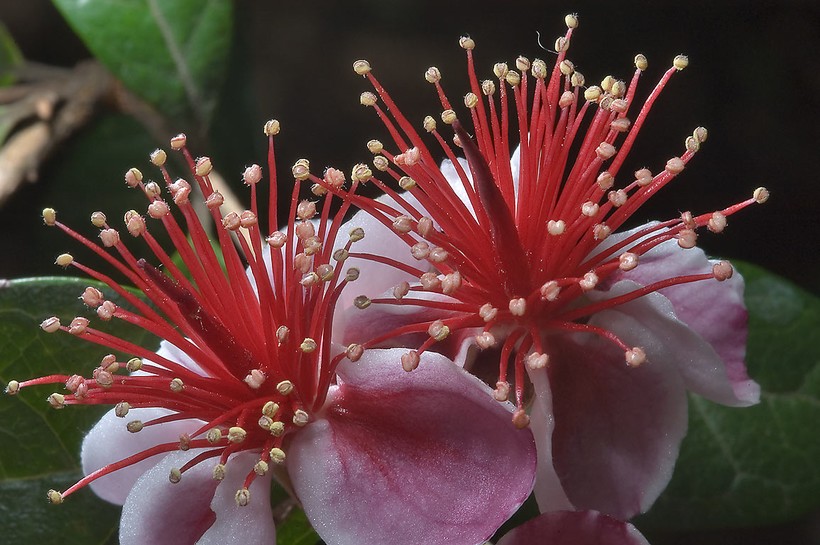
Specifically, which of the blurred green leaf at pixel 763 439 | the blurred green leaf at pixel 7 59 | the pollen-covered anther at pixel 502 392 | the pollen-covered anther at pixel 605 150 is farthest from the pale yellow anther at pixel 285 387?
the blurred green leaf at pixel 7 59

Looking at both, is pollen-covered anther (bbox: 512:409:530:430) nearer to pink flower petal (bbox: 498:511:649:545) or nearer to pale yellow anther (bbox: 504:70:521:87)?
pink flower petal (bbox: 498:511:649:545)

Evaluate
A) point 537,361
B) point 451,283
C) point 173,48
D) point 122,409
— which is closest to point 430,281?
point 451,283

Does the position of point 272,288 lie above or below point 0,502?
above

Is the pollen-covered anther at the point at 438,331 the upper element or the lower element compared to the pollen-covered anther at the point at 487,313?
upper

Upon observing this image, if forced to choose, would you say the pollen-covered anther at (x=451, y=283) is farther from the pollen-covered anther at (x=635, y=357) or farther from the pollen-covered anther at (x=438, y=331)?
the pollen-covered anther at (x=635, y=357)

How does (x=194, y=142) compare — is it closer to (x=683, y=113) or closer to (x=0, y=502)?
(x=0, y=502)

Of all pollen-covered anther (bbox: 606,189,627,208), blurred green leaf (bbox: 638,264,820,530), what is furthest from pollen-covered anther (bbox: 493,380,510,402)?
blurred green leaf (bbox: 638,264,820,530)

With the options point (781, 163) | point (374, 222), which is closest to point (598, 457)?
point (374, 222)
